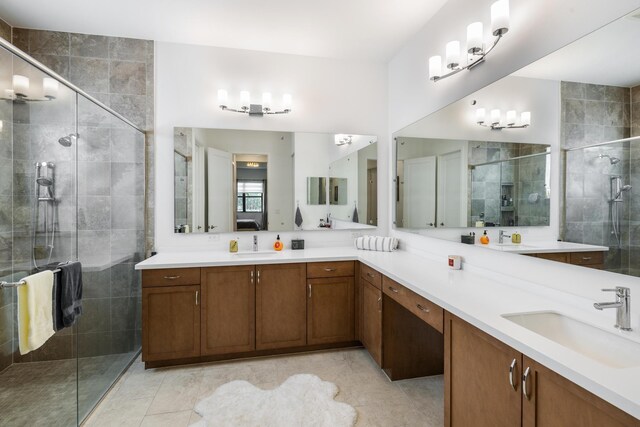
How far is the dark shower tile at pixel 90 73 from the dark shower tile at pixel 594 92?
3.67 meters

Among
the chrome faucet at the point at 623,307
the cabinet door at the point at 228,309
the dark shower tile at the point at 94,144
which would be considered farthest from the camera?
the cabinet door at the point at 228,309

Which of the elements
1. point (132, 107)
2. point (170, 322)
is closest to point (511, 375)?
point (170, 322)

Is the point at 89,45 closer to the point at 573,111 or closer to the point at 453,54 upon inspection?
the point at 453,54

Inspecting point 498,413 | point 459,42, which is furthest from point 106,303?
point 459,42

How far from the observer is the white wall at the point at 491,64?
59.9 inches

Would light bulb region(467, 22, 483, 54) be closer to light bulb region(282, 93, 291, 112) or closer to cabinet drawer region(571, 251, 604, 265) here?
cabinet drawer region(571, 251, 604, 265)

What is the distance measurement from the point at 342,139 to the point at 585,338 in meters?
2.68

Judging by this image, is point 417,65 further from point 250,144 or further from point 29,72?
point 29,72

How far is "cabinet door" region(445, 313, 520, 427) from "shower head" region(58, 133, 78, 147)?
248cm

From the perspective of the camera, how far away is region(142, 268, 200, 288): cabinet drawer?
2.55 m

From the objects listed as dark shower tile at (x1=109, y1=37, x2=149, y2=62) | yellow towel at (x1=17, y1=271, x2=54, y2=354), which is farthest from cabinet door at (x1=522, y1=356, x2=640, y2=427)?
dark shower tile at (x1=109, y1=37, x2=149, y2=62)

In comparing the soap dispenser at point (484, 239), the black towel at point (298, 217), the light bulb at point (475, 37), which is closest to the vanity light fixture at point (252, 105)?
the black towel at point (298, 217)

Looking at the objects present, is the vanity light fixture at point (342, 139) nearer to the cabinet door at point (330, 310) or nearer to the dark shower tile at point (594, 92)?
the cabinet door at point (330, 310)

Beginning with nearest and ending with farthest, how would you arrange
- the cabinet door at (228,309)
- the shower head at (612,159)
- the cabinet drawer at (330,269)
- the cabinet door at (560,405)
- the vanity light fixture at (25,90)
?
the cabinet door at (560,405), the shower head at (612,159), the vanity light fixture at (25,90), the cabinet door at (228,309), the cabinet drawer at (330,269)
